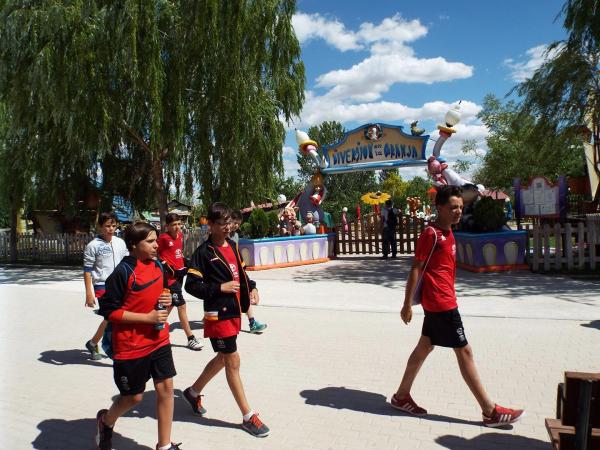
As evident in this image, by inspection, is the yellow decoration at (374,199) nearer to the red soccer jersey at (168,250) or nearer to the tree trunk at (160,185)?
the tree trunk at (160,185)

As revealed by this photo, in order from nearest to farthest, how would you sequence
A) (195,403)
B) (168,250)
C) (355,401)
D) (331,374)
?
1. (195,403)
2. (355,401)
3. (331,374)
4. (168,250)

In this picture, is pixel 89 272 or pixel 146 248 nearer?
pixel 146 248

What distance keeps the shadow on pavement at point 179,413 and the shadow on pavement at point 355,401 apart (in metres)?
0.74

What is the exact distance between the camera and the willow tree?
12.4m

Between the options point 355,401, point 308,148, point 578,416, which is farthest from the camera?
point 308,148

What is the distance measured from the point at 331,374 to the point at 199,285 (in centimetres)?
188

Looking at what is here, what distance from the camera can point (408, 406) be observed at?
3.71 metres

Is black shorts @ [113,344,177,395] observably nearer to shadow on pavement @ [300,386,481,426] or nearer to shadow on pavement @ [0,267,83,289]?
shadow on pavement @ [300,386,481,426]

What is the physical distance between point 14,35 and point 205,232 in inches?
291

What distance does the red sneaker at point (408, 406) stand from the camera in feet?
12.1

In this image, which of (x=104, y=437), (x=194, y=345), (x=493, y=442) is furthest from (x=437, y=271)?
(x=194, y=345)

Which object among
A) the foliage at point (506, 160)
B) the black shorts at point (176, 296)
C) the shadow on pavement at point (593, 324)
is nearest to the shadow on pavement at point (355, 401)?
the black shorts at point (176, 296)

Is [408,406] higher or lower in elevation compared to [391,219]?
lower

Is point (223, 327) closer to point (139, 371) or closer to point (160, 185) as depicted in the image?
point (139, 371)
